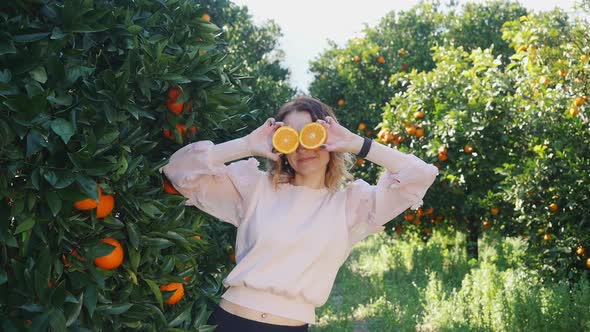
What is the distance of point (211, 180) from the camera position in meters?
2.23

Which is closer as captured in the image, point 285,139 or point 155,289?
point 155,289

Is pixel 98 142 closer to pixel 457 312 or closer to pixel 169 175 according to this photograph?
pixel 169 175

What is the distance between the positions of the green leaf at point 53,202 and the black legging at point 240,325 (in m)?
0.75

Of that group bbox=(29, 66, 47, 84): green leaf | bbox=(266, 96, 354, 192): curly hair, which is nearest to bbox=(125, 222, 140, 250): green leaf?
bbox=(29, 66, 47, 84): green leaf

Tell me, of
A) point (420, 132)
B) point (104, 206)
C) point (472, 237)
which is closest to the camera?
point (104, 206)

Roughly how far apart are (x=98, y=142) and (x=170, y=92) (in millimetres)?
412

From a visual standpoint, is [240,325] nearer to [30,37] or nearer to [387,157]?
[387,157]

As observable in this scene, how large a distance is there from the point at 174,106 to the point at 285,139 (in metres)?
0.36

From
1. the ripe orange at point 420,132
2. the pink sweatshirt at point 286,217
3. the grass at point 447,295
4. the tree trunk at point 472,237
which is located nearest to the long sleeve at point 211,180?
the pink sweatshirt at point 286,217

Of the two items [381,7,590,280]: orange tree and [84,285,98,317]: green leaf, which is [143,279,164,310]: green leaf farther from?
[381,7,590,280]: orange tree

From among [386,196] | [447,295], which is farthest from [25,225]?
[447,295]

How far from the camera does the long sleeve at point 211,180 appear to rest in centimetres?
212

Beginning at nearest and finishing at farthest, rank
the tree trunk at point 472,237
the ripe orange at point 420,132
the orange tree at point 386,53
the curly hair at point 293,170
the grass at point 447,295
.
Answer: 1. the curly hair at point 293,170
2. the grass at point 447,295
3. the ripe orange at point 420,132
4. the tree trunk at point 472,237
5. the orange tree at point 386,53

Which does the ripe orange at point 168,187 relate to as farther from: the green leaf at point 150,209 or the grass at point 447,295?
the grass at point 447,295
